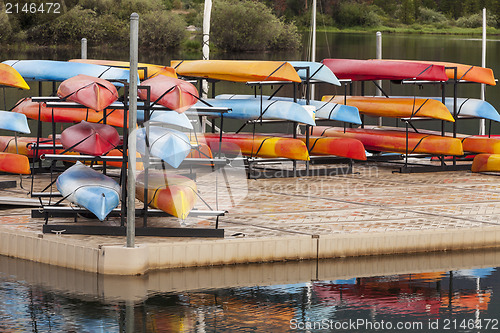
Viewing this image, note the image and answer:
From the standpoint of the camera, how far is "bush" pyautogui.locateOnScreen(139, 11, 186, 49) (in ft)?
171

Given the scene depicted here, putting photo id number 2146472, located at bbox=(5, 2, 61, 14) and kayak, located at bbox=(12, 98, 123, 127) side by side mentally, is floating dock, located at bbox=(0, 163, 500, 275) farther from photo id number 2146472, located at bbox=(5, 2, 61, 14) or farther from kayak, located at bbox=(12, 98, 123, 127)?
photo id number 2146472, located at bbox=(5, 2, 61, 14)

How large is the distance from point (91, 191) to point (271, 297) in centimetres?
232

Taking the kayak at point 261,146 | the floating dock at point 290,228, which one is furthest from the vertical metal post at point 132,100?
the kayak at point 261,146

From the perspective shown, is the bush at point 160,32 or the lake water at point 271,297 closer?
the lake water at point 271,297

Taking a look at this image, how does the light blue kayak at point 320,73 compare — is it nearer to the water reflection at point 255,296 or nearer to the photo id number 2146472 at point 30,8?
the water reflection at point 255,296

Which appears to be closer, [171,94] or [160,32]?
[171,94]

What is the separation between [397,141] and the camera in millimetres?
14750

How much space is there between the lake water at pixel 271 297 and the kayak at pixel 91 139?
54.1 inches

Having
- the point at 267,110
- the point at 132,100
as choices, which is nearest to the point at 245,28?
the point at 267,110

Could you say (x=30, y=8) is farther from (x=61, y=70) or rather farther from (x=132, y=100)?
(x=132, y=100)

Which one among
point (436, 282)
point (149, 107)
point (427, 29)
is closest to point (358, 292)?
point (436, 282)

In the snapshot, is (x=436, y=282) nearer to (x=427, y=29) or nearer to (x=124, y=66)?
(x=124, y=66)

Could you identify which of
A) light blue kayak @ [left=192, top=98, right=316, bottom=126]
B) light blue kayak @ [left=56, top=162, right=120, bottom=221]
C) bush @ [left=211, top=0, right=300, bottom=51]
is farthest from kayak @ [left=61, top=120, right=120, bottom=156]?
bush @ [left=211, top=0, right=300, bottom=51]

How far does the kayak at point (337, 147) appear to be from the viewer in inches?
559
